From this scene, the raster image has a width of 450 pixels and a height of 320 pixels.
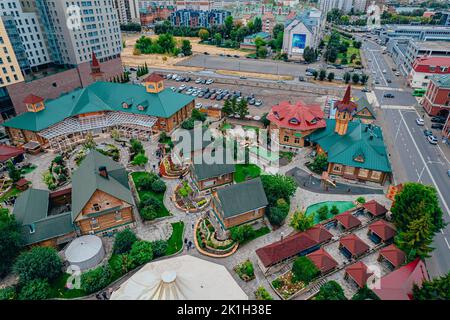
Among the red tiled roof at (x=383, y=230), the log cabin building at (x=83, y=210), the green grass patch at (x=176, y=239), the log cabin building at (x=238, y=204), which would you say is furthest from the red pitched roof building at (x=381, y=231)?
the log cabin building at (x=83, y=210)

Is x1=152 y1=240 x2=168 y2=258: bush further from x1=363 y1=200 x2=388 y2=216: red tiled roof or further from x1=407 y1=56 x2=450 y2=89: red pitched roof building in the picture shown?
x1=407 y1=56 x2=450 y2=89: red pitched roof building

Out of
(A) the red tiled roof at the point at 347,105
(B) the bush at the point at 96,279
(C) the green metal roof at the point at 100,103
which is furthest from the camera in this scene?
(C) the green metal roof at the point at 100,103

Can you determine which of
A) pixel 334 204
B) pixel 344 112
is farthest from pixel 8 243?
pixel 344 112

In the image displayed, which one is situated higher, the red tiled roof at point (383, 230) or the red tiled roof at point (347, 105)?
the red tiled roof at point (347, 105)

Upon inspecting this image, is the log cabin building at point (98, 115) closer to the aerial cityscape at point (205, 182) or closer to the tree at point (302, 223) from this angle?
the aerial cityscape at point (205, 182)

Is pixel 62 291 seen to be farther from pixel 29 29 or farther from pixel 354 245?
pixel 29 29

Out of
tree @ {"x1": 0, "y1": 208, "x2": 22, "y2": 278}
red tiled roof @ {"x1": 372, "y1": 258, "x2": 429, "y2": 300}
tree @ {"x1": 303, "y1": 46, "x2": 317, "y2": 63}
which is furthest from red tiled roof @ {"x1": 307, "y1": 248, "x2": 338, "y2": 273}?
tree @ {"x1": 303, "y1": 46, "x2": 317, "y2": 63}
